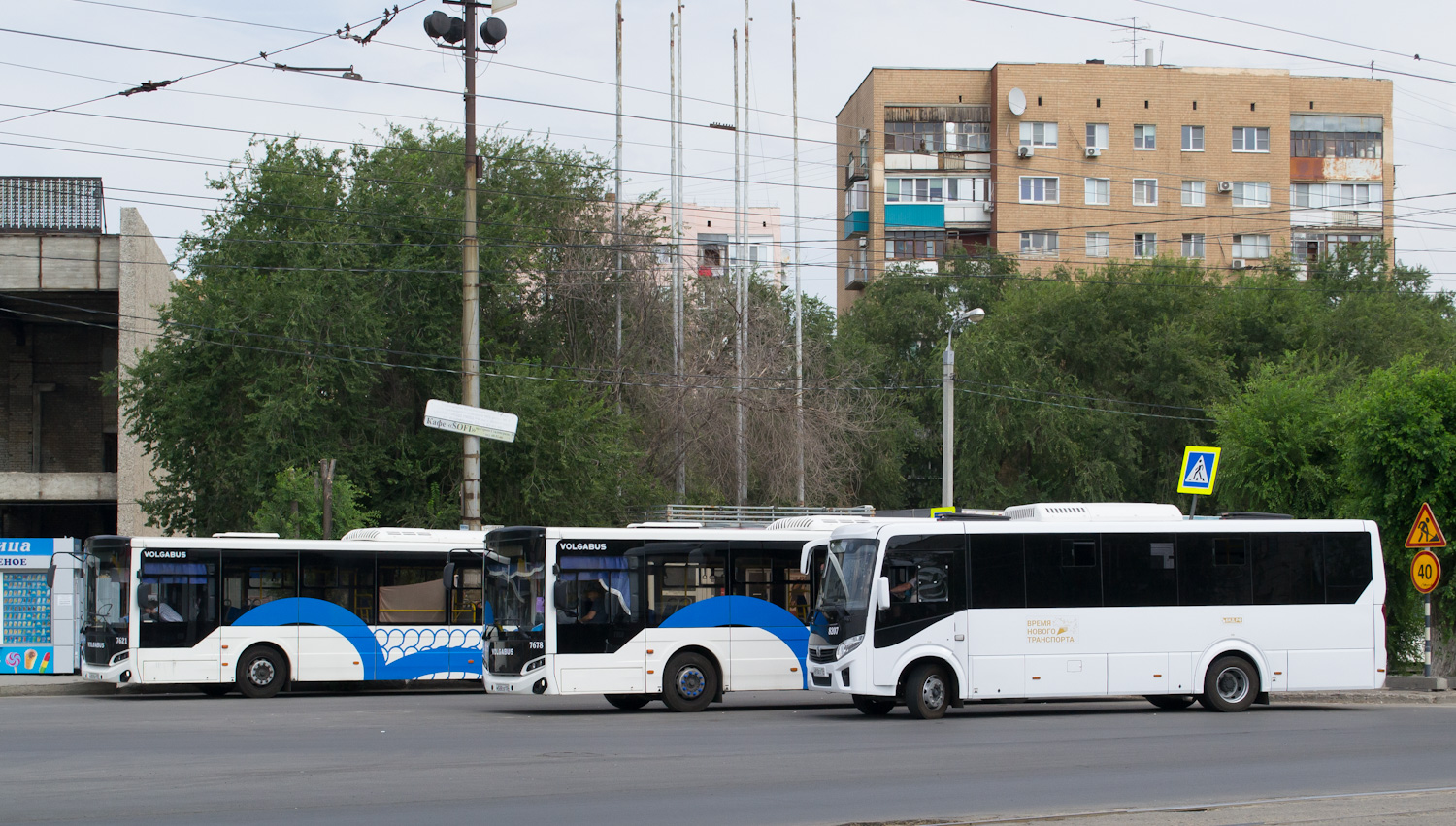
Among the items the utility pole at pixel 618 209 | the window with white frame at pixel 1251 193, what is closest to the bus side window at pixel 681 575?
the utility pole at pixel 618 209

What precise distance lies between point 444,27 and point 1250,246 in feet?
193

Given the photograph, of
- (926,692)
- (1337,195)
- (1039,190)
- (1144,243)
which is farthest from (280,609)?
(1337,195)

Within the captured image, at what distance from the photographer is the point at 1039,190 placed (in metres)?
73.3

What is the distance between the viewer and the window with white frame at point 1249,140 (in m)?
73.8

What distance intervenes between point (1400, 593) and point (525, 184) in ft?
88.3

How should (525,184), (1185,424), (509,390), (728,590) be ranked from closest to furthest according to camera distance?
1. (728,590)
2. (509,390)
3. (525,184)
4. (1185,424)

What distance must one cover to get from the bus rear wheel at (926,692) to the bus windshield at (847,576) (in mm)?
1149

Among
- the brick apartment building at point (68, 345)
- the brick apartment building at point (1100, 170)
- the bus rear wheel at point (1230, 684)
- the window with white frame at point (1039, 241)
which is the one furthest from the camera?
the brick apartment building at point (1100, 170)

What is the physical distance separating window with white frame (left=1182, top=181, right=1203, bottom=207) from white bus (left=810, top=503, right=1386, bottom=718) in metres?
55.6

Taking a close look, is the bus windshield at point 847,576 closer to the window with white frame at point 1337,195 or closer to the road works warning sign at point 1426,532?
the road works warning sign at point 1426,532

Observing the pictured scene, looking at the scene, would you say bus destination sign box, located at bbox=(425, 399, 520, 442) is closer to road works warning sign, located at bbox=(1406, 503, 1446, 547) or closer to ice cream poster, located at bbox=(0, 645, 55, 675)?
ice cream poster, located at bbox=(0, 645, 55, 675)

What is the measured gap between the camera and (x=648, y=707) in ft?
71.6

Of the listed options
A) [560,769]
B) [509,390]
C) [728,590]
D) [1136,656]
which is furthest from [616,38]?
[560,769]

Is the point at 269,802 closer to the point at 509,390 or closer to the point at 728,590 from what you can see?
the point at 728,590
